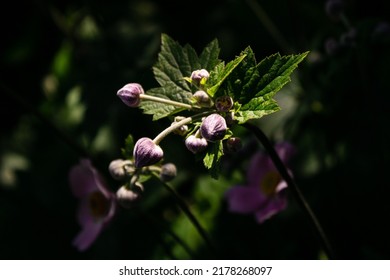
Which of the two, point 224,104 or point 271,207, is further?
point 271,207

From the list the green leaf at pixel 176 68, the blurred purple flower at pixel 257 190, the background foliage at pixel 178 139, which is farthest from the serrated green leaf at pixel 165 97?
the blurred purple flower at pixel 257 190

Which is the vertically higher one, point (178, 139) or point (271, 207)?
point (178, 139)

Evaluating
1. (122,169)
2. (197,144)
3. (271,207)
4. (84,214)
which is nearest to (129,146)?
(122,169)

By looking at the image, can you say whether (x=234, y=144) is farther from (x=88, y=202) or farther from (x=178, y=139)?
(x=178, y=139)

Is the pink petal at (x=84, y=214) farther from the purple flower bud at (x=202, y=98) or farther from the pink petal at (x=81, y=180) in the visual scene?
the purple flower bud at (x=202, y=98)

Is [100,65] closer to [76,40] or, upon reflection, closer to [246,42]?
[76,40]

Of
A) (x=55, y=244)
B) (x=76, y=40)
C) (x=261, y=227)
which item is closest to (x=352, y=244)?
(x=261, y=227)

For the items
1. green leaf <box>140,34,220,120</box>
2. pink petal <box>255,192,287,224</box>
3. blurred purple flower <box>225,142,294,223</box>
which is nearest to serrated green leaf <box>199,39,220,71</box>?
green leaf <box>140,34,220,120</box>
